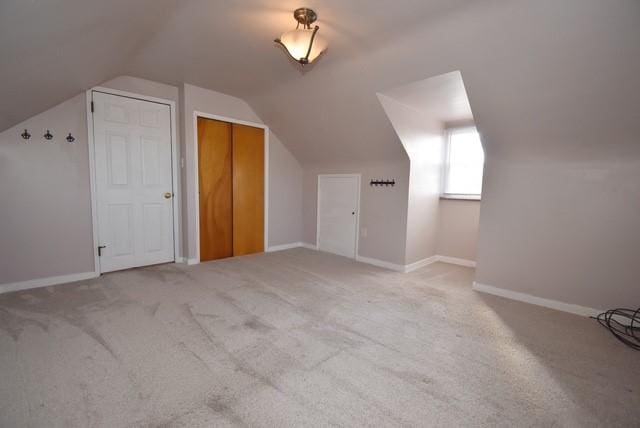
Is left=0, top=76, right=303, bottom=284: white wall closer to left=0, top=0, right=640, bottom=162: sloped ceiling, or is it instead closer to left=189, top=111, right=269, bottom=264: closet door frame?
left=0, top=0, right=640, bottom=162: sloped ceiling

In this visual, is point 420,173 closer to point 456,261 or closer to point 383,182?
point 383,182

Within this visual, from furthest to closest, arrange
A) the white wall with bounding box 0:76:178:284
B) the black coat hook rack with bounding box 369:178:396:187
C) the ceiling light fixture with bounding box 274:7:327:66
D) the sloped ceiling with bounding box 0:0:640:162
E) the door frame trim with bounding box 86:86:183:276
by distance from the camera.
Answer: the black coat hook rack with bounding box 369:178:396:187, the door frame trim with bounding box 86:86:183:276, the white wall with bounding box 0:76:178:284, the ceiling light fixture with bounding box 274:7:327:66, the sloped ceiling with bounding box 0:0:640:162

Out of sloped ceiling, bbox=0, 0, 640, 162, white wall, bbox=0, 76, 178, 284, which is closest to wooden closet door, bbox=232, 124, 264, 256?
sloped ceiling, bbox=0, 0, 640, 162

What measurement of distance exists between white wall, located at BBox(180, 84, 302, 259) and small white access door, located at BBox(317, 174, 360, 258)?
1.63 ft

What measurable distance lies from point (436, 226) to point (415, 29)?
9.22 feet

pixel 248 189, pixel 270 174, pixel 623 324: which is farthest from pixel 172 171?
pixel 623 324

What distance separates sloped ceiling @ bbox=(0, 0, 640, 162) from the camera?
1.62 metres

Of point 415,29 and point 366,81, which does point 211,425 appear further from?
point 366,81

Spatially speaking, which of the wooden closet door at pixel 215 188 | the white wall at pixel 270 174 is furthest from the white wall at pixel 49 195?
the wooden closet door at pixel 215 188

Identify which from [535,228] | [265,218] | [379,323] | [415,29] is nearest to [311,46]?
[415,29]

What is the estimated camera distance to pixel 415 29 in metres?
2.08

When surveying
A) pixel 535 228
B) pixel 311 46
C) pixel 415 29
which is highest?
pixel 415 29

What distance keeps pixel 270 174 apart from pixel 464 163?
293 centimetres

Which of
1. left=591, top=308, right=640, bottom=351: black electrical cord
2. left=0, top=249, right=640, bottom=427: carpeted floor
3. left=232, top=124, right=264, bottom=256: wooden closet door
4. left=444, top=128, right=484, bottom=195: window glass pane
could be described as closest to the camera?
left=0, top=249, right=640, bottom=427: carpeted floor
